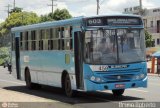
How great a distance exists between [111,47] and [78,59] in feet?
4.28

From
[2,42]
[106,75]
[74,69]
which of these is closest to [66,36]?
[74,69]

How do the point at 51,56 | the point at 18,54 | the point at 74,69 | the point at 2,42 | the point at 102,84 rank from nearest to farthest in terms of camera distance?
the point at 102,84, the point at 74,69, the point at 51,56, the point at 18,54, the point at 2,42

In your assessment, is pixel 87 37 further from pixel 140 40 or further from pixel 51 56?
pixel 51 56

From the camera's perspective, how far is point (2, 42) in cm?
14912

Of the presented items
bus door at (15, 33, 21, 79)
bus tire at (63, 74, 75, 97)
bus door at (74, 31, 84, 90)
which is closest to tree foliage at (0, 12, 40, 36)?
bus door at (15, 33, 21, 79)

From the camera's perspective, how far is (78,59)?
61.1 feet

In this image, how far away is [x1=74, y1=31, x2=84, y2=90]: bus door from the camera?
60.1 feet

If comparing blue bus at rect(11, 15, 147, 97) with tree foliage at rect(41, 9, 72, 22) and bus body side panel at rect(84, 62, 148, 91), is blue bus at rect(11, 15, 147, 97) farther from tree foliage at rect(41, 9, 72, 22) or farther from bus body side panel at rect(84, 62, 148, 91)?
tree foliage at rect(41, 9, 72, 22)

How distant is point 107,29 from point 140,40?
4.23ft

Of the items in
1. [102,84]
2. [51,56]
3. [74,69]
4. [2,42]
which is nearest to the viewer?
[102,84]

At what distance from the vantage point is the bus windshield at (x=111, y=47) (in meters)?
18.0

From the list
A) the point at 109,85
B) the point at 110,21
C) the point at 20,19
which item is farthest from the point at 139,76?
the point at 20,19

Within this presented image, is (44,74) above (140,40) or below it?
below

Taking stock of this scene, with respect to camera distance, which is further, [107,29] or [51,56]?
[51,56]
